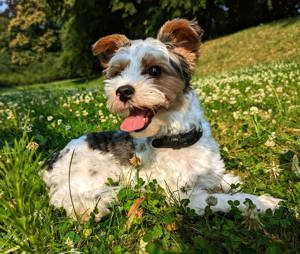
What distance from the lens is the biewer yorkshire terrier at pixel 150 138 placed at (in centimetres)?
507

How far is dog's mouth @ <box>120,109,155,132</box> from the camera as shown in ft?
16.6

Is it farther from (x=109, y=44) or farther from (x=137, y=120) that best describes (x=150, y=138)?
(x=109, y=44)

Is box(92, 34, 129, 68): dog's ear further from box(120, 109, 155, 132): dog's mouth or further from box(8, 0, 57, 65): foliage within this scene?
box(8, 0, 57, 65): foliage

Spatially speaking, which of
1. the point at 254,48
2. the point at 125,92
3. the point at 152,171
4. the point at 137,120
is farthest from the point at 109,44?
the point at 254,48

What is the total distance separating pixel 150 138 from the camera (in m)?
5.52

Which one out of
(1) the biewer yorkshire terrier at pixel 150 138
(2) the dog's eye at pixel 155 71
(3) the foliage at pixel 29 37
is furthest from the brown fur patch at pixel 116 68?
(3) the foliage at pixel 29 37

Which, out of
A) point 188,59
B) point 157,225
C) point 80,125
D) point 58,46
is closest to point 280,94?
point 80,125

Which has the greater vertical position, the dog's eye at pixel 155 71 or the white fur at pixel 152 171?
the dog's eye at pixel 155 71

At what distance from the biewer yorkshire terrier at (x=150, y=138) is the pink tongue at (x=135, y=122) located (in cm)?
1

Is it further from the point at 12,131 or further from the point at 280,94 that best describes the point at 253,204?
the point at 280,94

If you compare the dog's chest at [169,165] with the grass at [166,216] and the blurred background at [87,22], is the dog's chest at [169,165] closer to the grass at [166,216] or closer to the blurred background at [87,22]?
the grass at [166,216]

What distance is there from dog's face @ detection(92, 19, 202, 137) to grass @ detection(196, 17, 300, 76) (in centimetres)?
2042

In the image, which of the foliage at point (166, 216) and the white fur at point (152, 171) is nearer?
the foliage at point (166, 216)

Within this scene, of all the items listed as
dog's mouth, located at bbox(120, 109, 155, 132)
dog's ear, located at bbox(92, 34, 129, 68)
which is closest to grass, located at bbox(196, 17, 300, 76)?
dog's ear, located at bbox(92, 34, 129, 68)
